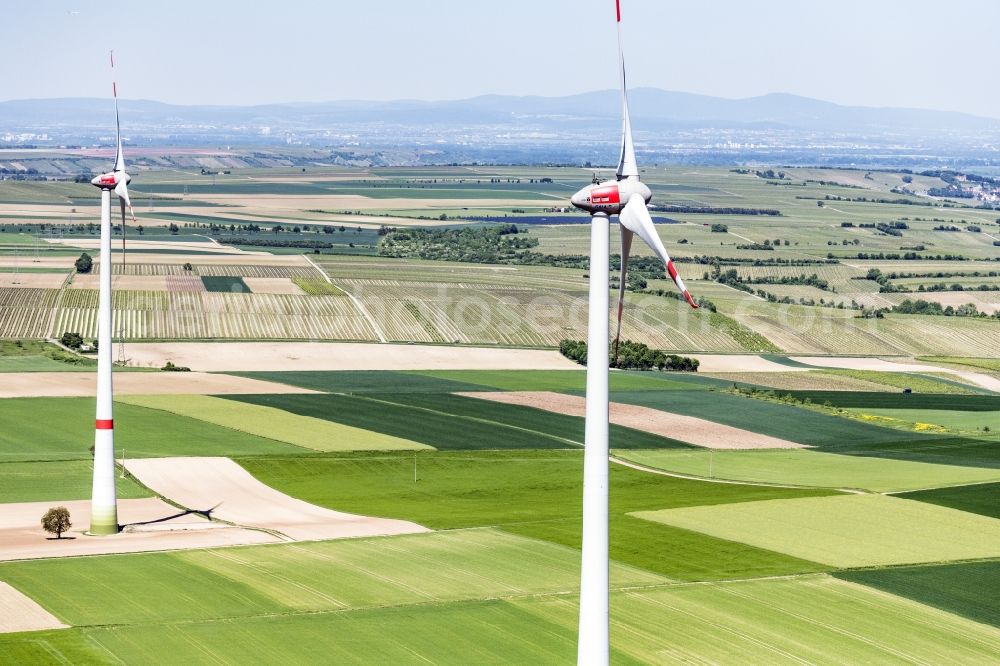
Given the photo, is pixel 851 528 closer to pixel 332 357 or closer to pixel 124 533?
Result: pixel 124 533

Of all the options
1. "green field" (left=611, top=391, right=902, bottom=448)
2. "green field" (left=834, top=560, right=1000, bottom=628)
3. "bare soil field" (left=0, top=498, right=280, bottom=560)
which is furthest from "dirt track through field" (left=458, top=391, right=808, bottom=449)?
"bare soil field" (left=0, top=498, right=280, bottom=560)

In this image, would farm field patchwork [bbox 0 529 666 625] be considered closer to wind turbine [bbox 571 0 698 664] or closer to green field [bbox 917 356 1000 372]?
wind turbine [bbox 571 0 698 664]

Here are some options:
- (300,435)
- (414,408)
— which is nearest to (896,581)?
(300,435)

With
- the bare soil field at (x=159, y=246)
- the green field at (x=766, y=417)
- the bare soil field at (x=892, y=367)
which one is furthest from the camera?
the bare soil field at (x=159, y=246)

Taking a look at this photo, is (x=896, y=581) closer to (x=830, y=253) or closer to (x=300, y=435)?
(x=300, y=435)

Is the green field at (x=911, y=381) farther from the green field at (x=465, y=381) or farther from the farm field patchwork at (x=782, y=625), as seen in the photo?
the farm field patchwork at (x=782, y=625)

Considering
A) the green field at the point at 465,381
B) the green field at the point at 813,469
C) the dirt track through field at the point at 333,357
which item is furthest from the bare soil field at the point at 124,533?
the dirt track through field at the point at 333,357

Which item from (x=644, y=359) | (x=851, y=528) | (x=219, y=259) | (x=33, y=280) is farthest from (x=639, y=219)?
(x=219, y=259)
